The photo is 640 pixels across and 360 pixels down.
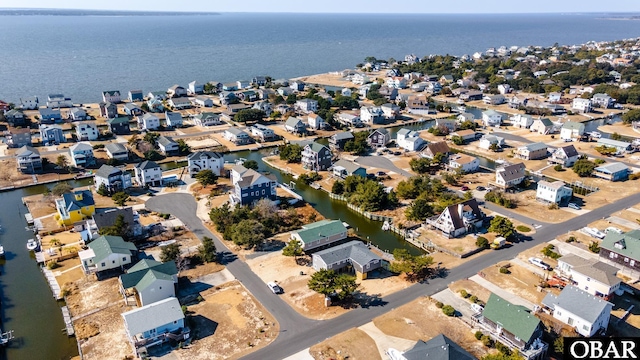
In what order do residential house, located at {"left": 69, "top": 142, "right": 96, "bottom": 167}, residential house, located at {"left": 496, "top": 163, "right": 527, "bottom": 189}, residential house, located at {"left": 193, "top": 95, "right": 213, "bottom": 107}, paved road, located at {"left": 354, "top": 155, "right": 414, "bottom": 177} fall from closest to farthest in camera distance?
residential house, located at {"left": 496, "top": 163, "right": 527, "bottom": 189} → paved road, located at {"left": 354, "top": 155, "right": 414, "bottom": 177} → residential house, located at {"left": 69, "top": 142, "right": 96, "bottom": 167} → residential house, located at {"left": 193, "top": 95, "right": 213, "bottom": 107}

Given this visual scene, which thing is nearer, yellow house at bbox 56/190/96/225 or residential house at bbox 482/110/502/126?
yellow house at bbox 56/190/96/225

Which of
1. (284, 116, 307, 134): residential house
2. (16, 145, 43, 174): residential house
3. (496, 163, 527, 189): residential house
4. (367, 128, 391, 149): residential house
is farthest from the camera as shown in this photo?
(284, 116, 307, 134): residential house

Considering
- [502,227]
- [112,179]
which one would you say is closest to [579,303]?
[502,227]

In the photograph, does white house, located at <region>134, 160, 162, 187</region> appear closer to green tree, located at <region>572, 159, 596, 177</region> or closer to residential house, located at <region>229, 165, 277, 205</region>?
residential house, located at <region>229, 165, 277, 205</region>

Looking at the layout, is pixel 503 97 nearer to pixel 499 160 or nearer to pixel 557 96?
pixel 557 96

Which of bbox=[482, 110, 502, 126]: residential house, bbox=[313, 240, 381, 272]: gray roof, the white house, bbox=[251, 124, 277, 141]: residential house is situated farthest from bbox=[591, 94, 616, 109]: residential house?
the white house

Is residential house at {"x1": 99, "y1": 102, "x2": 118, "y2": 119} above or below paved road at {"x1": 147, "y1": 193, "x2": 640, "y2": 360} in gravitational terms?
above

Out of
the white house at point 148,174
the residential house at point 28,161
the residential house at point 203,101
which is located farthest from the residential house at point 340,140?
the residential house at point 28,161
